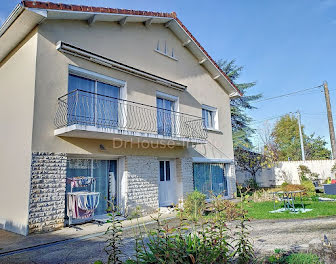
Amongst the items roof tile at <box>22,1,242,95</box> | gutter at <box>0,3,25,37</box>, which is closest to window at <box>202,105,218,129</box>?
roof tile at <box>22,1,242,95</box>

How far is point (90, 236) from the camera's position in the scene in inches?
265

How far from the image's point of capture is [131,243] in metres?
5.66

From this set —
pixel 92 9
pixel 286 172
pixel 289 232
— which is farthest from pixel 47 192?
pixel 286 172

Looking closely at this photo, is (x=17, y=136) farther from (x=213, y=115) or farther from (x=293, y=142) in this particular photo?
(x=293, y=142)

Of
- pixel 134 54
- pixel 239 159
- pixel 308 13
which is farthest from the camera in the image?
pixel 239 159

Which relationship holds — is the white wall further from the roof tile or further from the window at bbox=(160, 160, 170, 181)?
the window at bbox=(160, 160, 170, 181)

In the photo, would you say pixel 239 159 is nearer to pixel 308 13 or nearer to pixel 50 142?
pixel 308 13

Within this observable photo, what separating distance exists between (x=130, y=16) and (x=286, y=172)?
17.9 m

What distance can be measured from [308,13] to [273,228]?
399 inches

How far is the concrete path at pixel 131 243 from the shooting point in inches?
191

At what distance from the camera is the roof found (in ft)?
24.0

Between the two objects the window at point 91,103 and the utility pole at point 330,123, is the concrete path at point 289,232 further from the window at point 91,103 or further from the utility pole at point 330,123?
the utility pole at point 330,123

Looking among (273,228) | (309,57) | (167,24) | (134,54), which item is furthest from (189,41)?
(273,228)

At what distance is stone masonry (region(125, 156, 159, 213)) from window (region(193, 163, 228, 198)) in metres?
2.94
